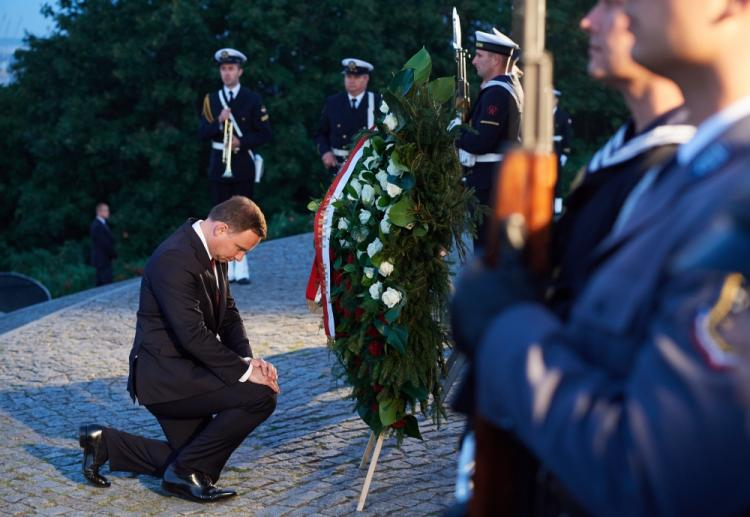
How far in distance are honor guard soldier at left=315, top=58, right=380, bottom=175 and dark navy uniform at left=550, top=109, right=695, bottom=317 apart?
9976 mm

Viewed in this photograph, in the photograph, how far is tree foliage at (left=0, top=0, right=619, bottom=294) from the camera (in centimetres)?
2447

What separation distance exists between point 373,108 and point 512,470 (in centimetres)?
1050

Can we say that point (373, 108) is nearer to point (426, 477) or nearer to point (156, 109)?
point (426, 477)

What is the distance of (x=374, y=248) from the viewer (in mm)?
4992

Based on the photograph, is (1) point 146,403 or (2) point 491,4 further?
(2) point 491,4

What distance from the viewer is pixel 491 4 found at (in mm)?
25672

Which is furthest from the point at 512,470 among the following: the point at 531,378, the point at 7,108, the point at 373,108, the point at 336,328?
the point at 7,108

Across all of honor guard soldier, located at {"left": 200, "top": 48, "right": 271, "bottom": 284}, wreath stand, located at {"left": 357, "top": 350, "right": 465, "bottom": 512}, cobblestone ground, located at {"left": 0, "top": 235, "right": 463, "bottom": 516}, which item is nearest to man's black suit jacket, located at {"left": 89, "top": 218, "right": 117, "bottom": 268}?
honor guard soldier, located at {"left": 200, "top": 48, "right": 271, "bottom": 284}

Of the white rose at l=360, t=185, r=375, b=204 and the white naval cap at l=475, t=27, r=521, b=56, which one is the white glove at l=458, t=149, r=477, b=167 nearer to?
the white naval cap at l=475, t=27, r=521, b=56

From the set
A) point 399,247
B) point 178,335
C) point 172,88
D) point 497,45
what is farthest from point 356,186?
point 172,88

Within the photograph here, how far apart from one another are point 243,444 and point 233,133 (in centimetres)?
583

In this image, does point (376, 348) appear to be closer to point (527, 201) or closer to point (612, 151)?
point (612, 151)

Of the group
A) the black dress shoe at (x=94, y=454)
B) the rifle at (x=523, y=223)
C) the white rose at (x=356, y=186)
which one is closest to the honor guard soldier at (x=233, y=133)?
the black dress shoe at (x=94, y=454)

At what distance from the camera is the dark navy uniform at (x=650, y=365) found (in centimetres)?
133
